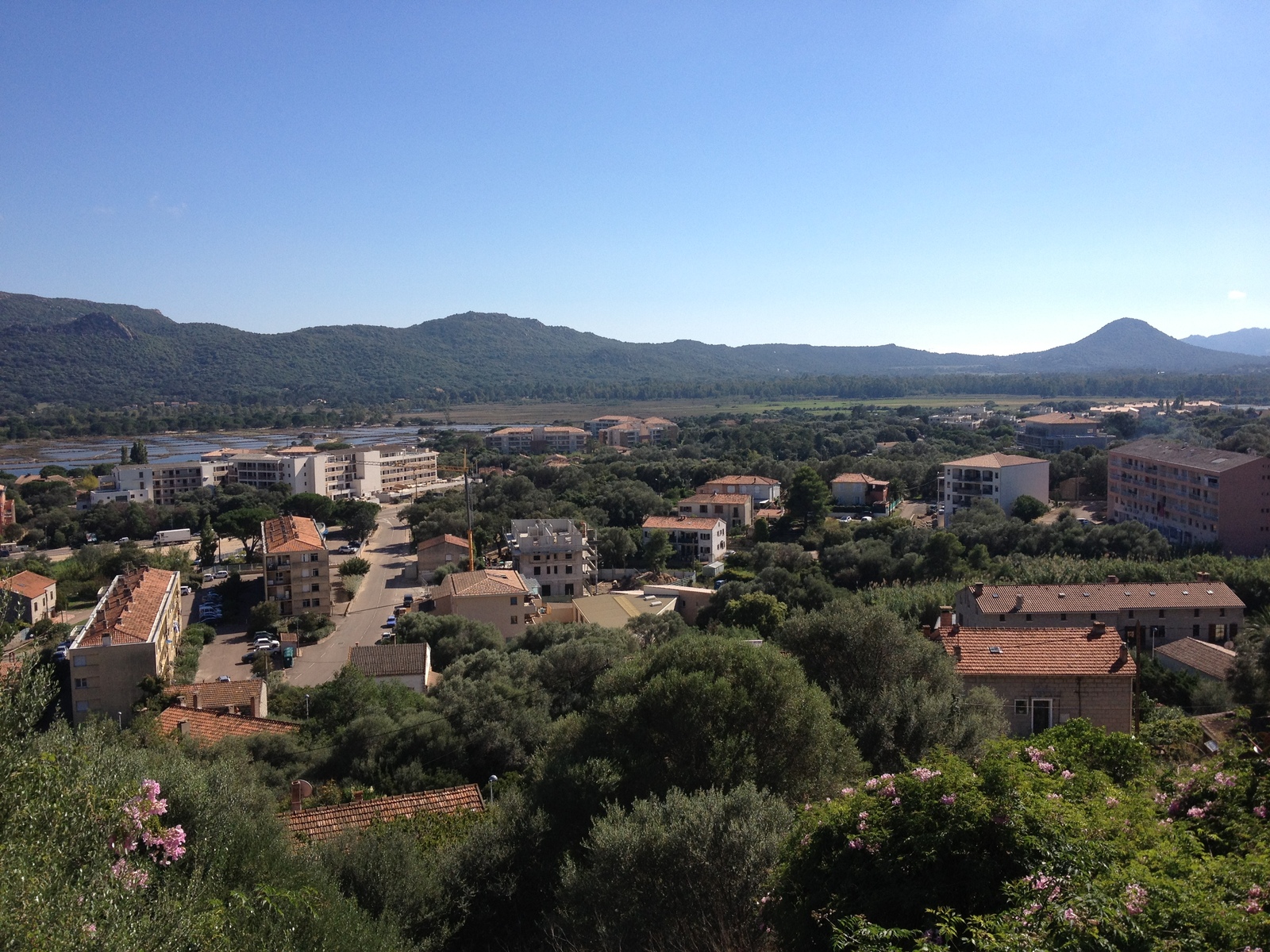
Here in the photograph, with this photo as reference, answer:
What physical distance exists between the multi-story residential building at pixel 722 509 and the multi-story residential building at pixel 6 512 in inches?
1233

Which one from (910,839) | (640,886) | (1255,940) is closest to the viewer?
(1255,940)

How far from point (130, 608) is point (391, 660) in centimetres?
607

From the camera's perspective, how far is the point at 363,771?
11.9 metres

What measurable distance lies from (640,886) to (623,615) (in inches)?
714

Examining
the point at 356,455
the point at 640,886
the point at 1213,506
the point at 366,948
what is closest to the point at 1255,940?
the point at 640,886

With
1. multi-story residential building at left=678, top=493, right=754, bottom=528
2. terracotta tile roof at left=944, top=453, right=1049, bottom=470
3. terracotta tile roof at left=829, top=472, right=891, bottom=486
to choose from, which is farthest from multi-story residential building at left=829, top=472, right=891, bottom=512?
multi-story residential building at left=678, top=493, right=754, bottom=528

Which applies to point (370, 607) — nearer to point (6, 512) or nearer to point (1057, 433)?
point (6, 512)

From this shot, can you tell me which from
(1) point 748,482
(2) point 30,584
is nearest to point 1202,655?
(1) point 748,482

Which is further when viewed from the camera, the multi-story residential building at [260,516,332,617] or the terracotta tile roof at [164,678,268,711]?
the multi-story residential building at [260,516,332,617]

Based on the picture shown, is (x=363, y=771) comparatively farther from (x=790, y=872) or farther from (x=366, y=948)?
(x=790, y=872)

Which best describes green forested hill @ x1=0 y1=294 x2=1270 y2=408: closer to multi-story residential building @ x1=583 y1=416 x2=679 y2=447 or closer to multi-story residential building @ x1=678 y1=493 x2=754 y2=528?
multi-story residential building @ x1=583 y1=416 x2=679 y2=447

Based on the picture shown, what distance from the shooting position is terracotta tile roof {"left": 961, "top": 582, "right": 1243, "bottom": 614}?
19156 mm

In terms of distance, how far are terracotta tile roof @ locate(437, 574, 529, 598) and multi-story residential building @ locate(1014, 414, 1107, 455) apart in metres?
50.1

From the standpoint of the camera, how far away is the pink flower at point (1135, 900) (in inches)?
138
